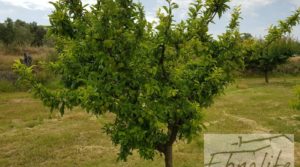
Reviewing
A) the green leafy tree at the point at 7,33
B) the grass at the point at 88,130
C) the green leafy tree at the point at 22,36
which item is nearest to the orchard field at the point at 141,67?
the grass at the point at 88,130

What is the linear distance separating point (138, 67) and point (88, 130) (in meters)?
10.7

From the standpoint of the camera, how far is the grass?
11.8m

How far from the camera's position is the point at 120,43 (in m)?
5.19

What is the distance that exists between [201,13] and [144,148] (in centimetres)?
254

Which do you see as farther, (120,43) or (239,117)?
(239,117)

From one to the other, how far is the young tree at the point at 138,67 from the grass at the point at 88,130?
357 centimetres

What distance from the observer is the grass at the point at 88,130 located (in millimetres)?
11766

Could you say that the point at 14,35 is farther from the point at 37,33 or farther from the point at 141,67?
the point at 141,67

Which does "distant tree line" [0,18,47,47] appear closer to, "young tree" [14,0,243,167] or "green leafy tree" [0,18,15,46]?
"green leafy tree" [0,18,15,46]

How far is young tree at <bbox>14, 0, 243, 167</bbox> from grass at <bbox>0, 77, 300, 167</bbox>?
11.7ft

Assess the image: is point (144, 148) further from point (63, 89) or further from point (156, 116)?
point (63, 89)

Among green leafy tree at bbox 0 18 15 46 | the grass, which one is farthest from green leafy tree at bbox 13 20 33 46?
the grass

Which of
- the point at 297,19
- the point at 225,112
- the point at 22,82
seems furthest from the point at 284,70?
the point at 22,82

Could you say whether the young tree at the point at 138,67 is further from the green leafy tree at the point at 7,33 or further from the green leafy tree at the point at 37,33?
the green leafy tree at the point at 37,33
